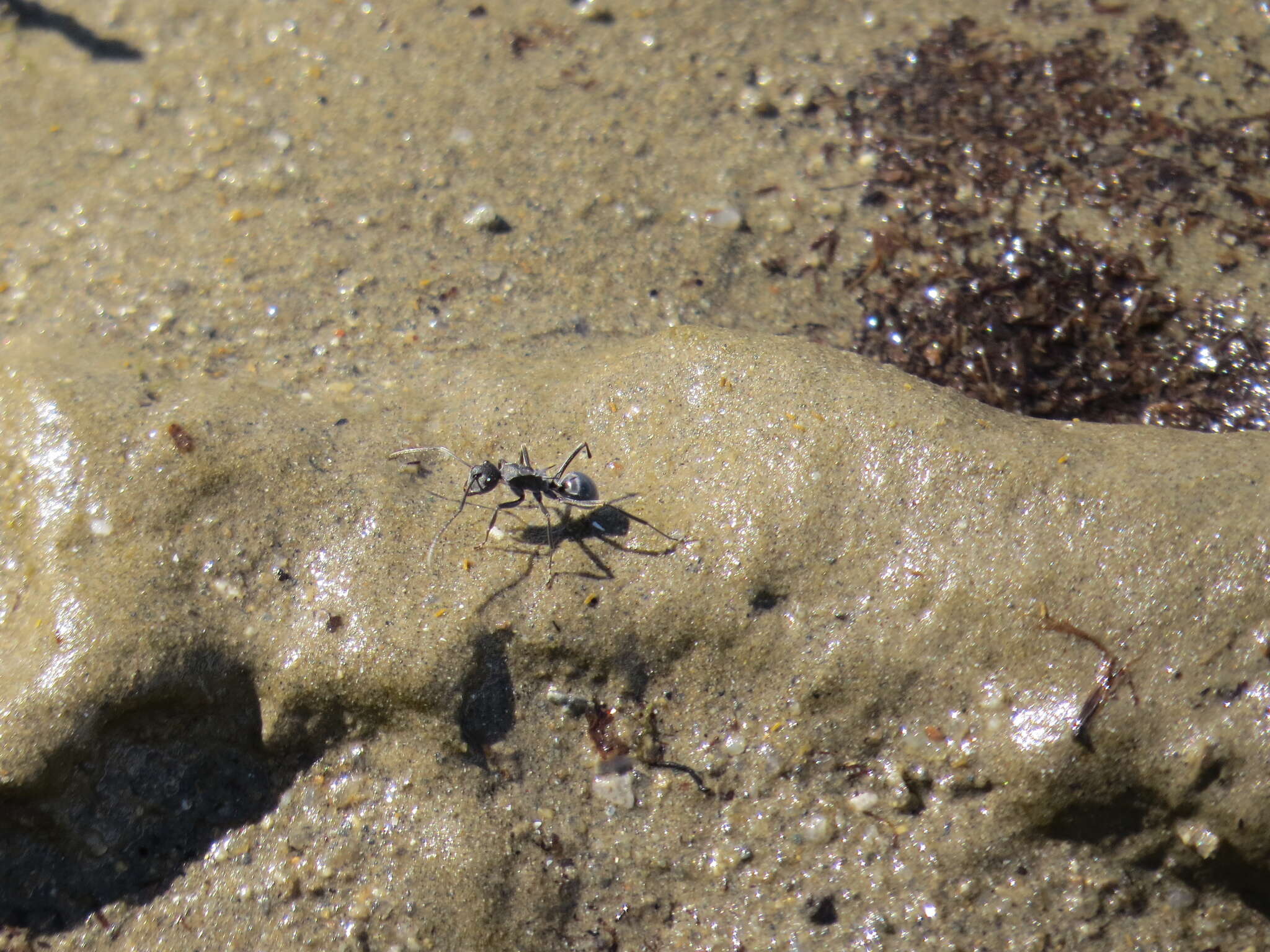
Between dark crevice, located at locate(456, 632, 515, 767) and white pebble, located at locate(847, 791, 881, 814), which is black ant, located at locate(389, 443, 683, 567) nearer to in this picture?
dark crevice, located at locate(456, 632, 515, 767)

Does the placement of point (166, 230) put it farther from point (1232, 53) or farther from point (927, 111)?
point (1232, 53)

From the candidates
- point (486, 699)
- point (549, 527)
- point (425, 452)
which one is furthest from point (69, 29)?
point (486, 699)

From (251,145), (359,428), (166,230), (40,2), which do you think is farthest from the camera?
(40,2)

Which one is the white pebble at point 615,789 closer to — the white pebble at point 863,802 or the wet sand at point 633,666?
the wet sand at point 633,666

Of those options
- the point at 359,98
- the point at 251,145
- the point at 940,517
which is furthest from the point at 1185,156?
the point at 251,145

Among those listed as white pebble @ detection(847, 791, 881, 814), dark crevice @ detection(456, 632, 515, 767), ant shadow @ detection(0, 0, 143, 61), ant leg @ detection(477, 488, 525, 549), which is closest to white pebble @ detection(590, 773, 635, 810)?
dark crevice @ detection(456, 632, 515, 767)

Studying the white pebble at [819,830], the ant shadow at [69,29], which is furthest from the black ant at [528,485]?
the ant shadow at [69,29]
